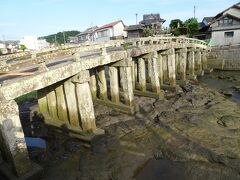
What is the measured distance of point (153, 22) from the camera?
1895 inches

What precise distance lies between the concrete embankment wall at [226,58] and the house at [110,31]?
22360mm

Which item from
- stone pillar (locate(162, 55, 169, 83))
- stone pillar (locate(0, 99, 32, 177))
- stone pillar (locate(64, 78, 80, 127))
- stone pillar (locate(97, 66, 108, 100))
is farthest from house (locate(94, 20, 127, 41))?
stone pillar (locate(0, 99, 32, 177))

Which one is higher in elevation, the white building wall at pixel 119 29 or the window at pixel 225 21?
the white building wall at pixel 119 29

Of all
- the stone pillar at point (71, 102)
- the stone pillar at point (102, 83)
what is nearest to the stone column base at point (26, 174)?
the stone pillar at point (71, 102)

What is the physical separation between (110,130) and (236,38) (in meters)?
29.4

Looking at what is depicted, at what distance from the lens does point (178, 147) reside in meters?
8.88

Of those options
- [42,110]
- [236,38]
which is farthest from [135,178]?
[236,38]

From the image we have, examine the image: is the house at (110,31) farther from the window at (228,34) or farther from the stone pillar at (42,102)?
the stone pillar at (42,102)

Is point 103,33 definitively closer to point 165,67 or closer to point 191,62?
point 191,62

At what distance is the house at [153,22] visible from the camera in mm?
43075

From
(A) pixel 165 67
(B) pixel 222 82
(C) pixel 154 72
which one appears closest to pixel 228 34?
(B) pixel 222 82

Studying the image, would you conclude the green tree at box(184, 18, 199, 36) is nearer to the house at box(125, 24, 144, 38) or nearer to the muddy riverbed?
the house at box(125, 24, 144, 38)

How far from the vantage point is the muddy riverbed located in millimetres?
7645

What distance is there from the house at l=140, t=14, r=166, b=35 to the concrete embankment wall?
14.6 m
